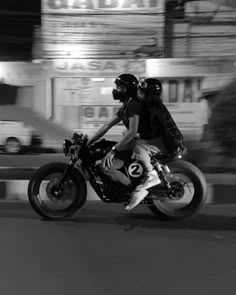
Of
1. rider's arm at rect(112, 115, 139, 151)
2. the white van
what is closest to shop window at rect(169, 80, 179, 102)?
the white van

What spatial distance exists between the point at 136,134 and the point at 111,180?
0.54 metres

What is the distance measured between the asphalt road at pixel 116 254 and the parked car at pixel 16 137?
291 inches

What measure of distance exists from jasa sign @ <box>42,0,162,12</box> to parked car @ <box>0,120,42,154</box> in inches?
119

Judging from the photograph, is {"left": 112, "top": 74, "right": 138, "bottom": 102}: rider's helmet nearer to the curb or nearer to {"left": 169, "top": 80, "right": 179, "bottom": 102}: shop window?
the curb

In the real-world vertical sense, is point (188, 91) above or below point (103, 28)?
below

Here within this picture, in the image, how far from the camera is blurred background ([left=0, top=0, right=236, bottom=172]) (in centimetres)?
1290

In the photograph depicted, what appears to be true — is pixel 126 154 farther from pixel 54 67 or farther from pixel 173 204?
pixel 54 67

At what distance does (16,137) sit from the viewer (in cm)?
1340

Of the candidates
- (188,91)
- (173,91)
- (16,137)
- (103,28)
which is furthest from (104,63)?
(16,137)

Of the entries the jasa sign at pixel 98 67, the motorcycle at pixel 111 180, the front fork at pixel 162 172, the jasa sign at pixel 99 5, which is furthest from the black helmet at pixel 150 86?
the jasa sign at pixel 99 5

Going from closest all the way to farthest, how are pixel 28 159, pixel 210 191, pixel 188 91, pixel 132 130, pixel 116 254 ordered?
pixel 116 254 < pixel 132 130 < pixel 210 191 < pixel 28 159 < pixel 188 91

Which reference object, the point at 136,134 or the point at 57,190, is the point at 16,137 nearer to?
the point at 57,190

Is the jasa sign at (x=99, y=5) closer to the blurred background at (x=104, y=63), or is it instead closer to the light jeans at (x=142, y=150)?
the blurred background at (x=104, y=63)

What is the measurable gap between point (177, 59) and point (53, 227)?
8393mm
